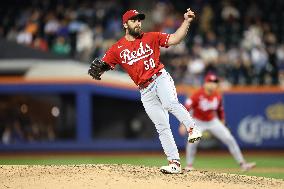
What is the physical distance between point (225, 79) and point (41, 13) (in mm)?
5967

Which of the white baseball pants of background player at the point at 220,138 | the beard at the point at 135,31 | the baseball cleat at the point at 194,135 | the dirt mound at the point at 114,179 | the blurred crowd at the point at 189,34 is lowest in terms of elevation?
the dirt mound at the point at 114,179

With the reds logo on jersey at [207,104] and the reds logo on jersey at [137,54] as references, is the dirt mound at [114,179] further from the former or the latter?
the reds logo on jersey at [207,104]

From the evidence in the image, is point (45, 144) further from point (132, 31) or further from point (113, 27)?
point (132, 31)

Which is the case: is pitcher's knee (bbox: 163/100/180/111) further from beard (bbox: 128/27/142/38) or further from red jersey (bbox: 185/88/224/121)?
red jersey (bbox: 185/88/224/121)

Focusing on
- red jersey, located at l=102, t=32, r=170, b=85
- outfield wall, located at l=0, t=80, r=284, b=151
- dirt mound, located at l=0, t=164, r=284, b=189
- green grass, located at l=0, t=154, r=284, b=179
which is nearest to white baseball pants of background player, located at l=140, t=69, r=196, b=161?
red jersey, located at l=102, t=32, r=170, b=85

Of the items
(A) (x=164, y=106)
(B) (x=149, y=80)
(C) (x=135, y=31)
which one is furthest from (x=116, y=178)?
(C) (x=135, y=31)

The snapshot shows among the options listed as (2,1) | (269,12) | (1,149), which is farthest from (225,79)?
(2,1)

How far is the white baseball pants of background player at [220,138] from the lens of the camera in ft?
41.8

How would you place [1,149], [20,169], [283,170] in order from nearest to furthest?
[20,169] → [283,170] → [1,149]

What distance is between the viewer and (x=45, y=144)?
16859 mm

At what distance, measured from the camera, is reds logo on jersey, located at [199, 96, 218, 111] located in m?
12.9

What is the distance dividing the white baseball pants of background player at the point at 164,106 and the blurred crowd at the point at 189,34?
8.62 meters

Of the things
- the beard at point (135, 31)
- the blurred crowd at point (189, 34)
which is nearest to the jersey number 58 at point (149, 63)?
the beard at point (135, 31)

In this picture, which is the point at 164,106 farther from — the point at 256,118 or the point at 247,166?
the point at 256,118
